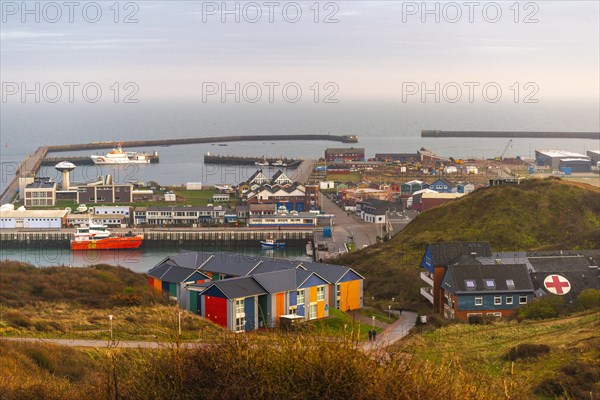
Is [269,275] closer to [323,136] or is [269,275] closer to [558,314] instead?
[558,314]

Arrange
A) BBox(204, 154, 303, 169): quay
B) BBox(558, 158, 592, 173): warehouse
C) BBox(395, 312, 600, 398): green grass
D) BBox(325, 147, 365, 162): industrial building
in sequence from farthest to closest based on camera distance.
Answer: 1. BBox(204, 154, 303, 169): quay
2. BBox(325, 147, 365, 162): industrial building
3. BBox(558, 158, 592, 173): warehouse
4. BBox(395, 312, 600, 398): green grass

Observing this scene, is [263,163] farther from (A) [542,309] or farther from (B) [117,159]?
(A) [542,309]

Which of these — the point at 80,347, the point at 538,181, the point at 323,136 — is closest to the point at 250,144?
the point at 323,136

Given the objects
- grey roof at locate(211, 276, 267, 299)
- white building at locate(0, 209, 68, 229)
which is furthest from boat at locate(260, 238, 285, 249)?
grey roof at locate(211, 276, 267, 299)

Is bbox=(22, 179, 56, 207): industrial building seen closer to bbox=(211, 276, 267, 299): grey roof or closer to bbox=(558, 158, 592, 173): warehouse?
bbox=(211, 276, 267, 299): grey roof

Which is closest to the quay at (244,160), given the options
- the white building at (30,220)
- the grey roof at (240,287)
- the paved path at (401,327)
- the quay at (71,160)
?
the quay at (71,160)

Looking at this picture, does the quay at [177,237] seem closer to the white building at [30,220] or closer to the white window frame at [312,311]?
the white building at [30,220]
